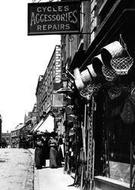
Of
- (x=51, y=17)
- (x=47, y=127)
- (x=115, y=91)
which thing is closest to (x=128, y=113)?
(x=115, y=91)

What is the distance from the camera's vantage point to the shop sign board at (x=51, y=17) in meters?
10.9

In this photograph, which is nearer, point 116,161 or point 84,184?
point 116,161

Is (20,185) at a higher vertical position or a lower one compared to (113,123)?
lower

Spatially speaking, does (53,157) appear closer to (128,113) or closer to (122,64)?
(128,113)

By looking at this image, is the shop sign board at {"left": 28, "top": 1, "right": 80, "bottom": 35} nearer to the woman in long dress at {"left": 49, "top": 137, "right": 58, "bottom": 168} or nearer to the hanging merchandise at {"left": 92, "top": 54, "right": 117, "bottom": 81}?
the hanging merchandise at {"left": 92, "top": 54, "right": 117, "bottom": 81}

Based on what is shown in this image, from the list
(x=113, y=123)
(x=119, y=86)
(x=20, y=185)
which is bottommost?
(x=20, y=185)

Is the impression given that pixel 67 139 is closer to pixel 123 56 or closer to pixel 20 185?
pixel 20 185

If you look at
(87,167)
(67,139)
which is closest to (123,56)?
(87,167)

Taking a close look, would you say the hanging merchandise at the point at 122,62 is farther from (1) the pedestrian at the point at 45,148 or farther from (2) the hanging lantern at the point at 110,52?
(1) the pedestrian at the point at 45,148

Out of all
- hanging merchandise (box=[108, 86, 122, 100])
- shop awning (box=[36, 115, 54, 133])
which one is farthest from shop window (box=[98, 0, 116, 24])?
shop awning (box=[36, 115, 54, 133])

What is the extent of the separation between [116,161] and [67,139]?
8730mm

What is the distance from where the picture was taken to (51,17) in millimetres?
10859

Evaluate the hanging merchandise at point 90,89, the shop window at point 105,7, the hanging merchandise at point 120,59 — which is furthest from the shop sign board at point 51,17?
the hanging merchandise at point 120,59

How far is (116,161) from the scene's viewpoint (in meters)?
9.14
